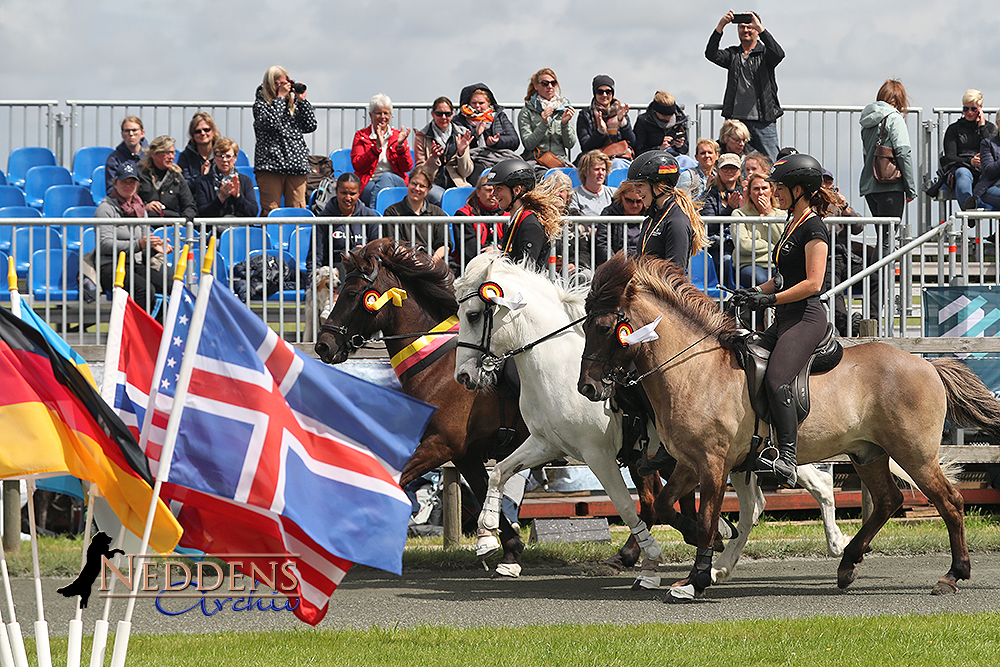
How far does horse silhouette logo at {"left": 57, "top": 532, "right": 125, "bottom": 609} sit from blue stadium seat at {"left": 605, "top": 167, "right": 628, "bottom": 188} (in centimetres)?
1043

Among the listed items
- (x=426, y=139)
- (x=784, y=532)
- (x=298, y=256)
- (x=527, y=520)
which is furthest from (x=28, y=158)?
(x=784, y=532)

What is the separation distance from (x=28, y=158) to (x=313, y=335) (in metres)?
7.88

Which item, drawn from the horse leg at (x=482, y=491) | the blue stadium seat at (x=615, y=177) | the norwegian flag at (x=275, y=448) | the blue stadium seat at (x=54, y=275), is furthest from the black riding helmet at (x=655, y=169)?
the blue stadium seat at (x=54, y=275)

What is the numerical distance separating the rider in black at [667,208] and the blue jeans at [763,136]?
7.21 metres

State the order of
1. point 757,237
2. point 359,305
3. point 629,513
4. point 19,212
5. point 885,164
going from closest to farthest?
point 629,513
point 359,305
point 757,237
point 19,212
point 885,164

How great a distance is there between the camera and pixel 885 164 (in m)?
14.5

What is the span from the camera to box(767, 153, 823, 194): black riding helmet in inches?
320

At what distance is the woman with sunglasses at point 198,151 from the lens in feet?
45.3

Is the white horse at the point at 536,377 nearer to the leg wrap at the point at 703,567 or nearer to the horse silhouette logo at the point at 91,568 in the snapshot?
the leg wrap at the point at 703,567

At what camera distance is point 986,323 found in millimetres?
11742

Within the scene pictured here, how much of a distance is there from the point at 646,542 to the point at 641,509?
2.95 ft

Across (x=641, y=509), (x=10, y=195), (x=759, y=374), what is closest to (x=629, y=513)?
(x=641, y=509)

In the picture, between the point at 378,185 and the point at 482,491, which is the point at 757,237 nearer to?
the point at 482,491

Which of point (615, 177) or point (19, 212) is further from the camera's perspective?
point (615, 177)
